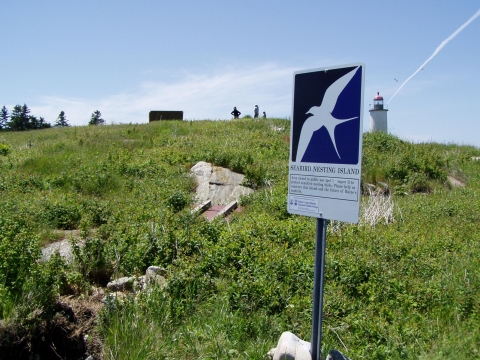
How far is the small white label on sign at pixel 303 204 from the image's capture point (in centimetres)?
296

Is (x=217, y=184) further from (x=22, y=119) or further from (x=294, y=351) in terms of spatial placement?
(x=22, y=119)

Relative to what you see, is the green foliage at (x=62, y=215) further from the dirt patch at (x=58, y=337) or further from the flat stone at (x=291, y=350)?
the flat stone at (x=291, y=350)

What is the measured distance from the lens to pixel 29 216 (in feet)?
23.4

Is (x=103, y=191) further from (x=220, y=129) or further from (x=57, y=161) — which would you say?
(x=220, y=129)

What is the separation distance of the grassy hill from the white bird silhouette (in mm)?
1827

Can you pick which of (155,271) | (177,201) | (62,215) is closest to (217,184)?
(177,201)

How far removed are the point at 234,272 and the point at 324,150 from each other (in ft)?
8.15

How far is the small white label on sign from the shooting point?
2963 millimetres

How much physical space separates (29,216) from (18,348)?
12.2ft

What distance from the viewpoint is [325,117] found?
117 inches

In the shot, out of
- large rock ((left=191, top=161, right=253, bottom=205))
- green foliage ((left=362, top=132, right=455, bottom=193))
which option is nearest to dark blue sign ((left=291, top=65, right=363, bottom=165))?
large rock ((left=191, top=161, right=253, bottom=205))

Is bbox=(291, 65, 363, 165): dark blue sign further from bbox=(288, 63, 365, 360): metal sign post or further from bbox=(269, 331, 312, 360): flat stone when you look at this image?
bbox=(269, 331, 312, 360): flat stone

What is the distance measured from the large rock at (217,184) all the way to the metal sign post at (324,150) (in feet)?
20.0

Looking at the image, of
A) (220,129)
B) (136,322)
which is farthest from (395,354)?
(220,129)
